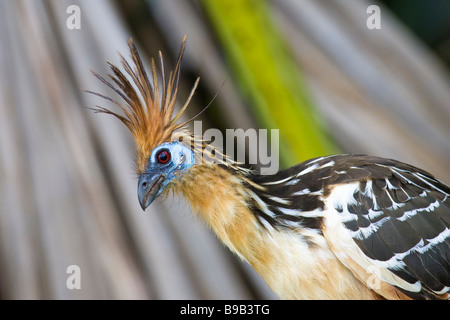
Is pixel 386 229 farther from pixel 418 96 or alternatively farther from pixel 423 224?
pixel 418 96

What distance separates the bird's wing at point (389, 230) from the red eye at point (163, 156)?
15.1 inches

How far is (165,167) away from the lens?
1313 mm

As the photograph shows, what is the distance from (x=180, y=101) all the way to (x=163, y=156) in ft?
0.98

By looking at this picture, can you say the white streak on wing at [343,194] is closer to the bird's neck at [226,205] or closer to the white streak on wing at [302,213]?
the white streak on wing at [302,213]

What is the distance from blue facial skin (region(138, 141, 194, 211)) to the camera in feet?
4.27

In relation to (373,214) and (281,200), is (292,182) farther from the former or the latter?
(373,214)

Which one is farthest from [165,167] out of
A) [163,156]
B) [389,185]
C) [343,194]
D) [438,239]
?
[438,239]

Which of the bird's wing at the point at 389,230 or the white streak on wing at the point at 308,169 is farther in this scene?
the white streak on wing at the point at 308,169

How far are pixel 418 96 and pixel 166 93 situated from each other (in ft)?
2.44

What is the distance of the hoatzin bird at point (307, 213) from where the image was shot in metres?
1.25

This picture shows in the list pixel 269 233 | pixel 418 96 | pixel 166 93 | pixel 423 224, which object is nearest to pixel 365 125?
pixel 418 96

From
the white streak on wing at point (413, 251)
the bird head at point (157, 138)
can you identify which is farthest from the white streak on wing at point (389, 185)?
the bird head at point (157, 138)

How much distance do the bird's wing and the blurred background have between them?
0.44ft

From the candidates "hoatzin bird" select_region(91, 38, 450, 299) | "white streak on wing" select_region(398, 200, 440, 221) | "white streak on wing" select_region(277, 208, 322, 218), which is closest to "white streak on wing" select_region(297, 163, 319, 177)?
"hoatzin bird" select_region(91, 38, 450, 299)
